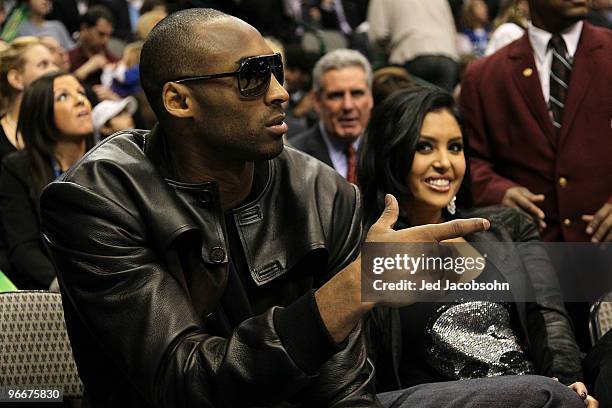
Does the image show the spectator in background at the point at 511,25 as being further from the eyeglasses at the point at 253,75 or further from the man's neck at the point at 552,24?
the eyeglasses at the point at 253,75

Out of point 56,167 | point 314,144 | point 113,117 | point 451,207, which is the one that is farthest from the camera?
point 113,117

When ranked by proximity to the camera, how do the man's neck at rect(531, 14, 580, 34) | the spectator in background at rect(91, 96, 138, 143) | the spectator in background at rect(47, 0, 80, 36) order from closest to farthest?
1. the man's neck at rect(531, 14, 580, 34)
2. the spectator in background at rect(91, 96, 138, 143)
3. the spectator in background at rect(47, 0, 80, 36)

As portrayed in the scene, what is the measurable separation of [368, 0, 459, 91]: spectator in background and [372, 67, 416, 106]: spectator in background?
5.08ft

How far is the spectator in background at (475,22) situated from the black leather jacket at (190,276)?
25.5 feet

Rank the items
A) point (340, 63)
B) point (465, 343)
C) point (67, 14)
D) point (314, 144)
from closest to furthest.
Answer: point (465, 343), point (314, 144), point (340, 63), point (67, 14)

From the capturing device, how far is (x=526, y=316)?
3688mm

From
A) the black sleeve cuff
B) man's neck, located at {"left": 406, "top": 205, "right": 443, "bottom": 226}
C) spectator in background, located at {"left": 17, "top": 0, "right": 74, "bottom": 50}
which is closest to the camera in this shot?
the black sleeve cuff

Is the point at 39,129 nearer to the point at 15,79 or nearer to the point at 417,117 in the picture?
the point at 15,79

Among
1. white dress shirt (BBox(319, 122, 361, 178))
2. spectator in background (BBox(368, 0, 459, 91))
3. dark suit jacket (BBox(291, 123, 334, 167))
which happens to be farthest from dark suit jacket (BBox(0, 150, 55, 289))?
spectator in background (BBox(368, 0, 459, 91))

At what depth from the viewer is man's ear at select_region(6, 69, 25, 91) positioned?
6609mm

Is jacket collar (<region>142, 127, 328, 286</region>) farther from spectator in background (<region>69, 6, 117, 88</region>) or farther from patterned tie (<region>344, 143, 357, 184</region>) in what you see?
spectator in background (<region>69, 6, 117, 88</region>)

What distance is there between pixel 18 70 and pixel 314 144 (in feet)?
6.48

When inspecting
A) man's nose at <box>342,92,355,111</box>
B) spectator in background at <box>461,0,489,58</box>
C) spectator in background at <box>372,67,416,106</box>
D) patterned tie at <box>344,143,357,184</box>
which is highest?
spectator in background at <box>372,67,416,106</box>

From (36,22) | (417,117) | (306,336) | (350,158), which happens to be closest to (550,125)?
(417,117)
